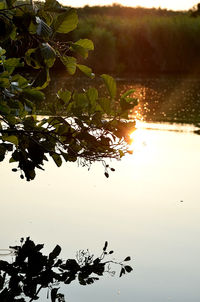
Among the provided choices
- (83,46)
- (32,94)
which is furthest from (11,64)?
(83,46)

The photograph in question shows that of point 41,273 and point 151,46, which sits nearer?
point 41,273

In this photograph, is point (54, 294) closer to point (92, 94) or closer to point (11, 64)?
point (92, 94)

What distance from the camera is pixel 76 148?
4.33 m

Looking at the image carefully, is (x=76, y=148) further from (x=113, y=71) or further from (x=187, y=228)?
(x=113, y=71)

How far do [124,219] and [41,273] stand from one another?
177 centimetres

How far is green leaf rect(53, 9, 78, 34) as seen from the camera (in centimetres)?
360

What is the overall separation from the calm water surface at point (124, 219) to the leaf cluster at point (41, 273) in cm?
8

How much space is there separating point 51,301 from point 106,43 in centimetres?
2346

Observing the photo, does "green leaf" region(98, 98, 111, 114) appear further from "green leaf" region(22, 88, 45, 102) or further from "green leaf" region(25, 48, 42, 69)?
"green leaf" region(22, 88, 45, 102)

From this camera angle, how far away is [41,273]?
4.44 metres

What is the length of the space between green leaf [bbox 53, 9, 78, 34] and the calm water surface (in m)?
1.45

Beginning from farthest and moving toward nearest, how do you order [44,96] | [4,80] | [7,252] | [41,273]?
[7,252] → [41,273] → [44,96] → [4,80]

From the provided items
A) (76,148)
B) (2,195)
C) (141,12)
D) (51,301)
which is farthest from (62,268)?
(141,12)

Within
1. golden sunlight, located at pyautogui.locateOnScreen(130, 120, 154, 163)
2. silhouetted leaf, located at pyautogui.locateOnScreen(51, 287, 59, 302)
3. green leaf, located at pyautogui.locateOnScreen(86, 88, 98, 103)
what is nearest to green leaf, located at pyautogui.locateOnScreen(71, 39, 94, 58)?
green leaf, located at pyautogui.locateOnScreen(86, 88, 98, 103)
